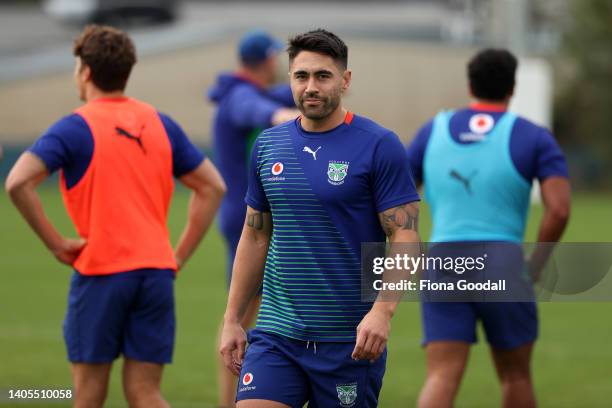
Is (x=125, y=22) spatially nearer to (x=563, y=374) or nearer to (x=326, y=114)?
(x=563, y=374)

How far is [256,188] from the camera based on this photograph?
552 cm

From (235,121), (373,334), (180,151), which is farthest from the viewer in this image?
(235,121)

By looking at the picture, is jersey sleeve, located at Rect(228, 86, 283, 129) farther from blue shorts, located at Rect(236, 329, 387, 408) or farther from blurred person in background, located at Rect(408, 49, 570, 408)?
blue shorts, located at Rect(236, 329, 387, 408)

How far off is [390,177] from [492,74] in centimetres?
224

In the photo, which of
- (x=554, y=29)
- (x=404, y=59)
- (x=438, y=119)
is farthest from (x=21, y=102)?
(x=438, y=119)

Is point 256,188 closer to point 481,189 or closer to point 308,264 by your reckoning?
point 308,264

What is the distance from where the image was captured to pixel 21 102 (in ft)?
122

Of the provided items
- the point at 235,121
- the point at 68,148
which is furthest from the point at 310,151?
the point at 235,121

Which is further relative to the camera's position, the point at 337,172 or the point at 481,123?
the point at 481,123

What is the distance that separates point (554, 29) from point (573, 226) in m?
18.0

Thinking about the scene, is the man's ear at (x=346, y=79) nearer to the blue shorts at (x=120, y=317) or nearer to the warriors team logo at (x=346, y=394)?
the warriors team logo at (x=346, y=394)

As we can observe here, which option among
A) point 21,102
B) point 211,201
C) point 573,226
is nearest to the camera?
point 211,201

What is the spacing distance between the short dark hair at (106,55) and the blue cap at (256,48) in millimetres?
2077

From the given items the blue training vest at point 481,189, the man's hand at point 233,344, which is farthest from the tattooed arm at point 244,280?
the blue training vest at point 481,189
